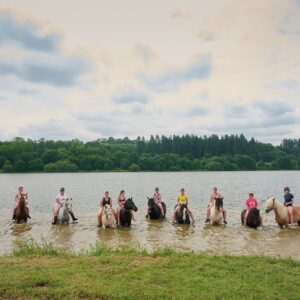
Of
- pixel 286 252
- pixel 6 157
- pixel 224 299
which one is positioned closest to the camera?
pixel 224 299

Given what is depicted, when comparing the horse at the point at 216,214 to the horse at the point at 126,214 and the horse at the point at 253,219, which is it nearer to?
the horse at the point at 253,219

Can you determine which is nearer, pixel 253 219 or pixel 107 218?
pixel 253 219

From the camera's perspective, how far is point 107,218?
19875 millimetres

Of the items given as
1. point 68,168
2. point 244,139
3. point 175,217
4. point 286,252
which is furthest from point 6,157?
point 286,252

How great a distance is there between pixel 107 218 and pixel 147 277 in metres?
11.6

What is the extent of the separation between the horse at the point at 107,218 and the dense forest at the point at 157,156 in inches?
4419

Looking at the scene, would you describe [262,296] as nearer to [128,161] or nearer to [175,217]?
[175,217]

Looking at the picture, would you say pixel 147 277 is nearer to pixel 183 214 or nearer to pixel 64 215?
pixel 183 214

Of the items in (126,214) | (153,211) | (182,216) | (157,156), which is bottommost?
(182,216)

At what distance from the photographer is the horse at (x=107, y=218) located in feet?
65.1

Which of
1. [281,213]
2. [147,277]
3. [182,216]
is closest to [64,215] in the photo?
[182,216]

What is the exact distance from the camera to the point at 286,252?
13305mm

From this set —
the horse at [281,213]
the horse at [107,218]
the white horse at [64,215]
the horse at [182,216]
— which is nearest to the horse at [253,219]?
the horse at [281,213]

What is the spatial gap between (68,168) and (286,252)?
124 metres
